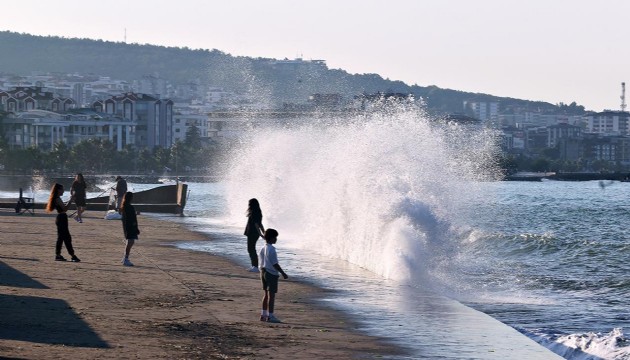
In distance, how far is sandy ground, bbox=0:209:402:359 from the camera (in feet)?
44.3

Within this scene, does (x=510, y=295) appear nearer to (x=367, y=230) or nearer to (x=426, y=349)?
(x=367, y=230)

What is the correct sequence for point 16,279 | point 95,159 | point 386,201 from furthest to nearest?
point 95,159
point 386,201
point 16,279

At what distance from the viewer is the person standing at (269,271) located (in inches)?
619

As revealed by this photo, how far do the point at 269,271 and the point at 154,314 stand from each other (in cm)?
166

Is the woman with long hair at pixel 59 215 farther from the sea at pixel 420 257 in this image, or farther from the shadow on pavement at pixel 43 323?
the shadow on pavement at pixel 43 323

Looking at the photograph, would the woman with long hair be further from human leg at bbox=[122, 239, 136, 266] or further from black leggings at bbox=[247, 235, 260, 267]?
black leggings at bbox=[247, 235, 260, 267]

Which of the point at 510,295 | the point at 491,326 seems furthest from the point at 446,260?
the point at 491,326

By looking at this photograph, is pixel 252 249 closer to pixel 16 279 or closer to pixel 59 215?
pixel 59 215

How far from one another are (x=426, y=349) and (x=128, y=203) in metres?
9.01

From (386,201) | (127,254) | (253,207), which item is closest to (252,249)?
(253,207)

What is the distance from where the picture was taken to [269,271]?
15773 millimetres

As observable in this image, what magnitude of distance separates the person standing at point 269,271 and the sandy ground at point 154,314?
184 mm

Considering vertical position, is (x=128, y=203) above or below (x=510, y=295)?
above

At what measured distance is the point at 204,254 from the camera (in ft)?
91.5
